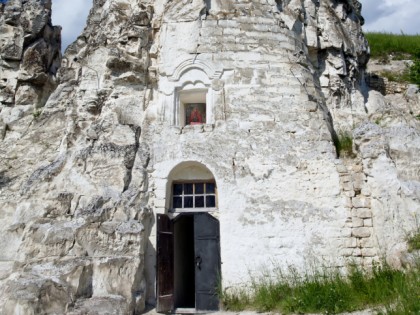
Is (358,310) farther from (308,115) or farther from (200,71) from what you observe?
(200,71)

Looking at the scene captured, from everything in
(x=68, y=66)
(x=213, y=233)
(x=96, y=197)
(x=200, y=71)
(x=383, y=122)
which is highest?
(x=68, y=66)

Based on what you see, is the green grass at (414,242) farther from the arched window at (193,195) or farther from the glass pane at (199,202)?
the glass pane at (199,202)

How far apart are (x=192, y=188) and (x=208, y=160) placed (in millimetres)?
877

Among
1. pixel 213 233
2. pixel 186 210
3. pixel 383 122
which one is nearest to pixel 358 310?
pixel 213 233

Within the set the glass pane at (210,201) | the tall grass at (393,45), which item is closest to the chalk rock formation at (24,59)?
the glass pane at (210,201)

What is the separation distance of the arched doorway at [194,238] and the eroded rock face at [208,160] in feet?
0.57

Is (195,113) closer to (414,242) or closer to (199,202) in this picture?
(199,202)

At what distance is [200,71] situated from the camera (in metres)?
9.84

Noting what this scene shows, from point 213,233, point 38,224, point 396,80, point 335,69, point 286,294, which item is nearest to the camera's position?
point 286,294

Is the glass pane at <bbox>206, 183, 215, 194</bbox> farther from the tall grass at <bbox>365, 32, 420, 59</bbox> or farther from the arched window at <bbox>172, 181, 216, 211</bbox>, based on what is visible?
the tall grass at <bbox>365, 32, 420, 59</bbox>

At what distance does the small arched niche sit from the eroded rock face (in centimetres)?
7

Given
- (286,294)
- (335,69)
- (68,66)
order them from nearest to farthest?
(286,294) → (335,69) → (68,66)

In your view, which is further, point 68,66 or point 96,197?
point 68,66

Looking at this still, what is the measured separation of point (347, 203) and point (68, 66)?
32.0ft
